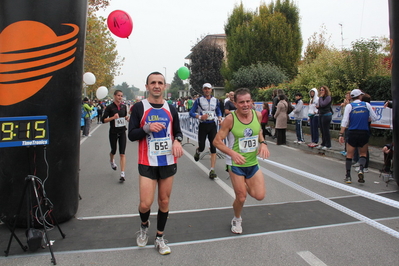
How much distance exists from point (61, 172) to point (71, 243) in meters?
0.98

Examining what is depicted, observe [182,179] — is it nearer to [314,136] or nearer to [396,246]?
[396,246]

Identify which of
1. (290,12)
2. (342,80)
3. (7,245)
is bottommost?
(7,245)

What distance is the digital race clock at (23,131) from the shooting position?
3.67m

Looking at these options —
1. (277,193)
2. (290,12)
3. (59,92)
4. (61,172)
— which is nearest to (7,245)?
(61,172)

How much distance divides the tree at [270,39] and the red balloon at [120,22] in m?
25.3

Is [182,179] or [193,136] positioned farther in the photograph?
[193,136]

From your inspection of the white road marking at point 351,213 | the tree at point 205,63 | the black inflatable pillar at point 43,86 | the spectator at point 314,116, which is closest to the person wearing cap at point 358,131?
the white road marking at point 351,213

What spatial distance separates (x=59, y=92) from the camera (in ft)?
13.8

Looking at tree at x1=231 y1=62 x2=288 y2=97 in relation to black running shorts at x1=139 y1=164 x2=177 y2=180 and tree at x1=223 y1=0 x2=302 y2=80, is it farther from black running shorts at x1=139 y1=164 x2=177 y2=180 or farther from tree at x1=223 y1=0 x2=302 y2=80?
black running shorts at x1=139 y1=164 x2=177 y2=180

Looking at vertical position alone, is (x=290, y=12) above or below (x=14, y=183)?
above

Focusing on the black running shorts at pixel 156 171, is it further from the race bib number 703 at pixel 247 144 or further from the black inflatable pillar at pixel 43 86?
the black inflatable pillar at pixel 43 86

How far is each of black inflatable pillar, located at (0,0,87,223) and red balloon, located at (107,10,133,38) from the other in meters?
4.82

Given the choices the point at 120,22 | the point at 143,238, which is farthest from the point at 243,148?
the point at 120,22

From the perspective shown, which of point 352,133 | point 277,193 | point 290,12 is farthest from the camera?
point 290,12
